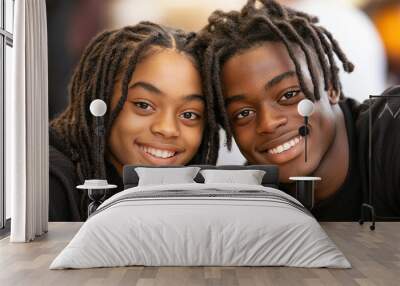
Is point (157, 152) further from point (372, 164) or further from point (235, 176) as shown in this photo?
point (372, 164)

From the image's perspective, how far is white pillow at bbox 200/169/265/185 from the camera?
6.67 m

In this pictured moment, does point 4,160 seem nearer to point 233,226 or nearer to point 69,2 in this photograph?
point 69,2

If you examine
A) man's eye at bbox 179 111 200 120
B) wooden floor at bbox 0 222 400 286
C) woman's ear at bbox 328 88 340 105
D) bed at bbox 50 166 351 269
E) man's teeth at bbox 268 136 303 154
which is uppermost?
woman's ear at bbox 328 88 340 105

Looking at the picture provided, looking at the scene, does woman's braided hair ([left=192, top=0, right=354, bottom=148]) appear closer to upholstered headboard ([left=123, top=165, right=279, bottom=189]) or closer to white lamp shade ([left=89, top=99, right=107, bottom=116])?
upholstered headboard ([left=123, top=165, right=279, bottom=189])

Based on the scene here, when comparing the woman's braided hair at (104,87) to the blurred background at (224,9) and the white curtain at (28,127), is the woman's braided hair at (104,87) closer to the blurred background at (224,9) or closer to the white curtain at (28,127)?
the blurred background at (224,9)

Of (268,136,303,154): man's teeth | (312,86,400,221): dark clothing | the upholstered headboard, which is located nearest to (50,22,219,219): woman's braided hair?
the upholstered headboard

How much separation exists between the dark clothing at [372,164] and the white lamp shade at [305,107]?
622 millimetres

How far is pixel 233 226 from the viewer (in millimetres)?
4637

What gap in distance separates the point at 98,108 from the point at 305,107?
2.48m

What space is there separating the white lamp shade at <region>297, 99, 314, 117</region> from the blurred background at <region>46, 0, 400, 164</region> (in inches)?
27.5

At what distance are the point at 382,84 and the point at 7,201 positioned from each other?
4.85m

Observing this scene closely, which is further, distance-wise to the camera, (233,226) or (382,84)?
(382,84)

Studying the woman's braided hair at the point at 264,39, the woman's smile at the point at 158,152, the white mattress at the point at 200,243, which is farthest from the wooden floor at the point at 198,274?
the woman's braided hair at the point at 264,39

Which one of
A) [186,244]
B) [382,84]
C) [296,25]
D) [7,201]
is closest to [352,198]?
[382,84]
